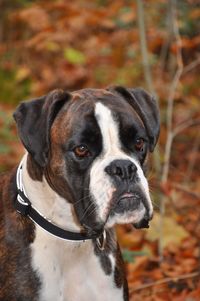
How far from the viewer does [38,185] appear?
4277mm

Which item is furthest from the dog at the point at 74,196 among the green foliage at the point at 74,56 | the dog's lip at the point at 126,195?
the green foliage at the point at 74,56

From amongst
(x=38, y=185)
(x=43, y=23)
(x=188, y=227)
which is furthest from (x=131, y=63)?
(x=38, y=185)

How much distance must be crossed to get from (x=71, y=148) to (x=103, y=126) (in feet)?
0.78

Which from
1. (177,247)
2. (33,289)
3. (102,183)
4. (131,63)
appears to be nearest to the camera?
(102,183)

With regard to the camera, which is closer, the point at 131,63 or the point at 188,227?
the point at 188,227

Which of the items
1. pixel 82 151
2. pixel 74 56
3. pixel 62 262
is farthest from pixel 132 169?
pixel 74 56

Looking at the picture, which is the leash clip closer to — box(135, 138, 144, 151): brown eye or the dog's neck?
the dog's neck

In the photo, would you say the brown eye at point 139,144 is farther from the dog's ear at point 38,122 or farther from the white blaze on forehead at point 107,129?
the dog's ear at point 38,122

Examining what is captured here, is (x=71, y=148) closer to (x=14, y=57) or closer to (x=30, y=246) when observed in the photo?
(x=30, y=246)

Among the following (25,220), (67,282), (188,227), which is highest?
Result: (25,220)

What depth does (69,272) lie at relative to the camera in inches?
170

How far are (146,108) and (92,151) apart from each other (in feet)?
2.26

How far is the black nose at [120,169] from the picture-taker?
12.8ft

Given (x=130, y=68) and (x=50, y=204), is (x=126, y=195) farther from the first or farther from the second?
(x=130, y=68)
